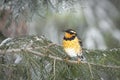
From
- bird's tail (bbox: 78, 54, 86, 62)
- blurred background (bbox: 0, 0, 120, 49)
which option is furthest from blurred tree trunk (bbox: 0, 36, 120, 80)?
blurred background (bbox: 0, 0, 120, 49)

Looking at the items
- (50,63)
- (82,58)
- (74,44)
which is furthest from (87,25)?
(50,63)

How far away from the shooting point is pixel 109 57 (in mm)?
3312

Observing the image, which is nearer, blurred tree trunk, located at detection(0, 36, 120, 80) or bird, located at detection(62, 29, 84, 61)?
blurred tree trunk, located at detection(0, 36, 120, 80)

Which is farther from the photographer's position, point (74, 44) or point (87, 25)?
point (87, 25)

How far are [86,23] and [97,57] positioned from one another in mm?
3138

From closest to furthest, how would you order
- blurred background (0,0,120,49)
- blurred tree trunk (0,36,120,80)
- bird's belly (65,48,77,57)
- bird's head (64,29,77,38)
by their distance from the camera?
blurred tree trunk (0,36,120,80)
bird's belly (65,48,77,57)
bird's head (64,29,77,38)
blurred background (0,0,120,49)

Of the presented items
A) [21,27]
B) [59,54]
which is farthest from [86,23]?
[59,54]

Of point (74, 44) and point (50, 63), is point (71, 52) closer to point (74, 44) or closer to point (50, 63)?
point (74, 44)

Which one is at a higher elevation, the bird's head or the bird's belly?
the bird's head

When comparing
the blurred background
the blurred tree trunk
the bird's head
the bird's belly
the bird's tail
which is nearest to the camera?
the blurred tree trunk

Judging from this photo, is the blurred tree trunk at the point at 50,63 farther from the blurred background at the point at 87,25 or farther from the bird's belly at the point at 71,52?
the blurred background at the point at 87,25

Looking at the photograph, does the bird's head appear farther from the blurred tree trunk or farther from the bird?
the blurred tree trunk

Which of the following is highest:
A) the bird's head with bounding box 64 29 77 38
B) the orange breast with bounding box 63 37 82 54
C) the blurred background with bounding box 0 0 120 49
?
the bird's head with bounding box 64 29 77 38

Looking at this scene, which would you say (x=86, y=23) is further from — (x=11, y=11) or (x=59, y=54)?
(x=59, y=54)
